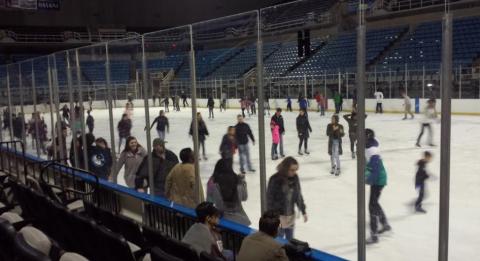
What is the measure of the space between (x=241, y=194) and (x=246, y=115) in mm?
757

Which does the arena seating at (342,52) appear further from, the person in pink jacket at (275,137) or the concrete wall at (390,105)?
the person in pink jacket at (275,137)

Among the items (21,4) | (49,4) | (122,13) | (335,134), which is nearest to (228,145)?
(335,134)

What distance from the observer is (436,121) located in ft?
9.10

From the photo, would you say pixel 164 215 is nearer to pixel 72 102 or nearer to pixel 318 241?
pixel 318 241

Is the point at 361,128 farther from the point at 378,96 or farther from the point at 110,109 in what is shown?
the point at 110,109

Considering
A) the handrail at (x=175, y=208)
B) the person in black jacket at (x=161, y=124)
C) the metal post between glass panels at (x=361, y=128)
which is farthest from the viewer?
the person in black jacket at (x=161, y=124)

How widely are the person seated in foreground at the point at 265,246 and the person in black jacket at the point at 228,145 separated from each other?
154cm

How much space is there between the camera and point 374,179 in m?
3.33

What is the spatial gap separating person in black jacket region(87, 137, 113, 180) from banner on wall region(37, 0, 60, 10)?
667 inches

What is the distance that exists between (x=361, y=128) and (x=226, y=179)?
5.75 ft

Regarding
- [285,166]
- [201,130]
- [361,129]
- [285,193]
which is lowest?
[285,193]

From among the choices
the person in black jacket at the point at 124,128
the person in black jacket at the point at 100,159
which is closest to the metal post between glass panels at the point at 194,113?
the person in black jacket at the point at 124,128

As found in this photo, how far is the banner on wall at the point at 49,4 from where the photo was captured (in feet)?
70.4

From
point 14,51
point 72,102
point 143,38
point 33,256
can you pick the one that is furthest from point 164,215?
point 14,51
